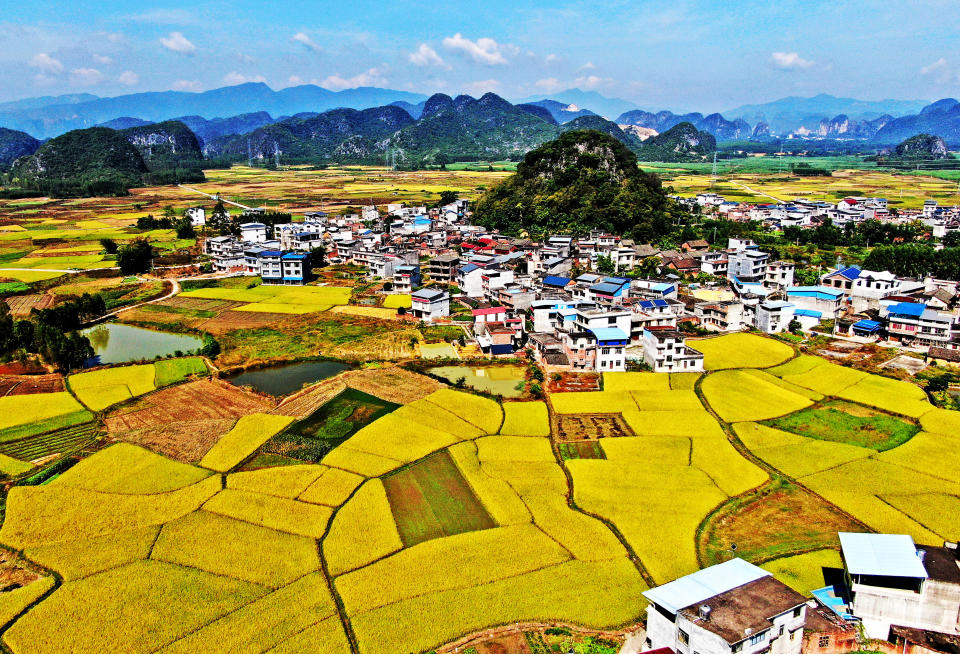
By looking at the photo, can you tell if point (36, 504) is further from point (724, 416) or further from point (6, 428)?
point (724, 416)

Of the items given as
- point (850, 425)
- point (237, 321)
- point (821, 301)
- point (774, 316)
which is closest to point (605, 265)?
point (774, 316)

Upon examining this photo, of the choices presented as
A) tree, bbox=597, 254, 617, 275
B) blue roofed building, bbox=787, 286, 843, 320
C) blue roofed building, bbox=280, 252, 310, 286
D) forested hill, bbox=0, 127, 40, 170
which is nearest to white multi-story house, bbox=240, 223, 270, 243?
blue roofed building, bbox=280, 252, 310, 286

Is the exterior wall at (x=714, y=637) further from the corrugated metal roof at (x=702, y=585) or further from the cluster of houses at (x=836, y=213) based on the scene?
the cluster of houses at (x=836, y=213)

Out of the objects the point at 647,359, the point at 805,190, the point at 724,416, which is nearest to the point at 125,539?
the point at 724,416

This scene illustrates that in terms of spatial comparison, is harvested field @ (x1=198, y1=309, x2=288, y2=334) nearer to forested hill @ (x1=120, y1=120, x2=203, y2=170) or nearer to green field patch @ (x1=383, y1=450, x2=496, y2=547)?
green field patch @ (x1=383, y1=450, x2=496, y2=547)

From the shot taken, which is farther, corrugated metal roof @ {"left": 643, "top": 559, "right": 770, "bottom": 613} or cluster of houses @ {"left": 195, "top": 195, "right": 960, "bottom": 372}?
cluster of houses @ {"left": 195, "top": 195, "right": 960, "bottom": 372}

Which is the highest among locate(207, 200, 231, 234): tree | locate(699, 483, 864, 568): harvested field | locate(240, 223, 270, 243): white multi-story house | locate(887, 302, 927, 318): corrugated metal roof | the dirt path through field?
the dirt path through field
